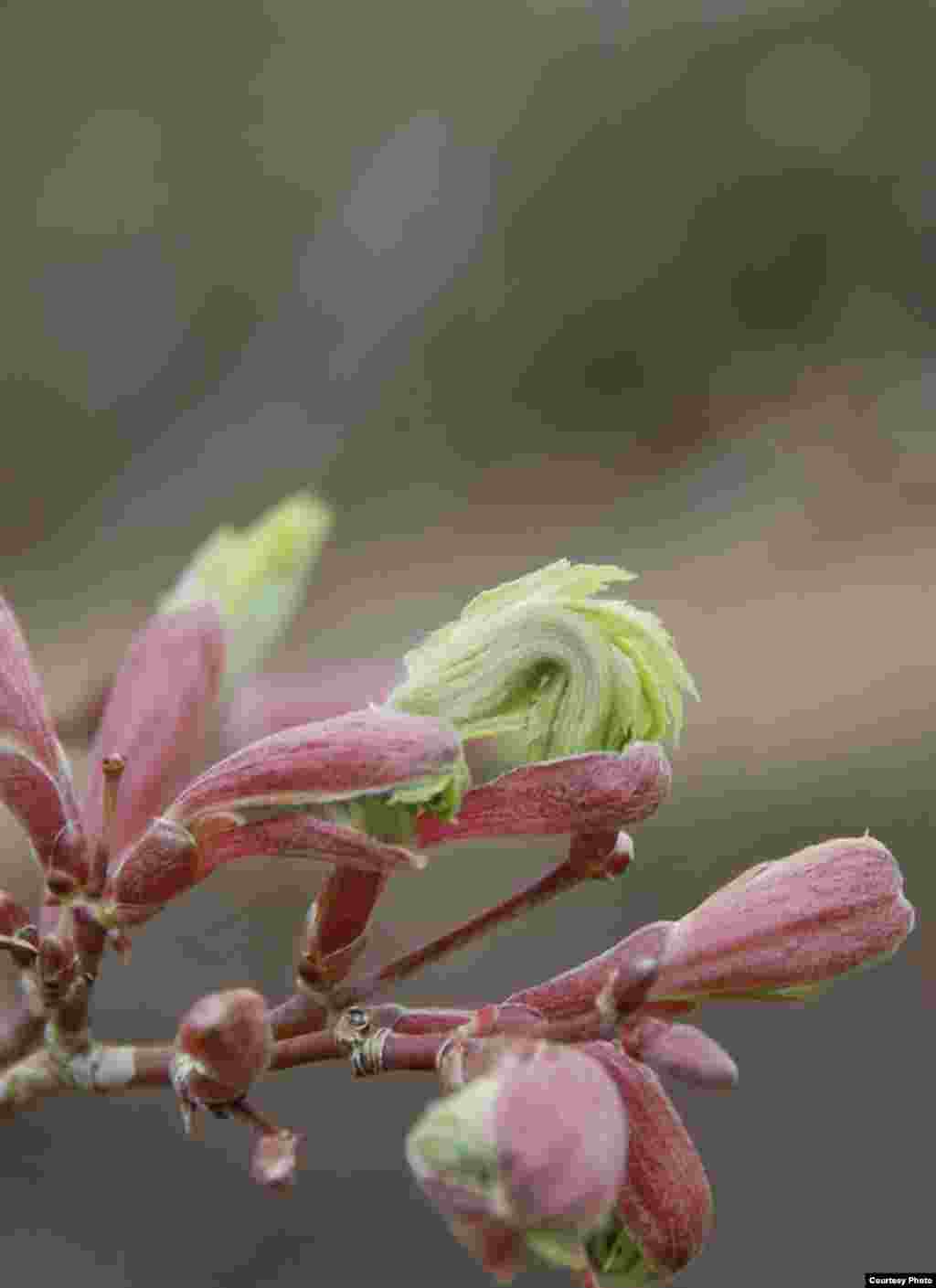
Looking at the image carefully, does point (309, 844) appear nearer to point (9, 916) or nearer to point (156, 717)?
point (9, 916)

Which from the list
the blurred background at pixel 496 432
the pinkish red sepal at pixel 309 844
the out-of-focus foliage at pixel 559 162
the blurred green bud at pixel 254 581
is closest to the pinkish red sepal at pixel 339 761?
the pinkish red sepal at pixel 309 844

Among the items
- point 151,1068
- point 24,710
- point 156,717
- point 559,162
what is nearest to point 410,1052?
point 151,1068

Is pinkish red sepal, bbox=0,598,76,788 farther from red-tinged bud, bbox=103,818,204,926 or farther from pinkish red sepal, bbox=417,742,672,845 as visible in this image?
pinkish red sepal, bbox=417,742,672,845

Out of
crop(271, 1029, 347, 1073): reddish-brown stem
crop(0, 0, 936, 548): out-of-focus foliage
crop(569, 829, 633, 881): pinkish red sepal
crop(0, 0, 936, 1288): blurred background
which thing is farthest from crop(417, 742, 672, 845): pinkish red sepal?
crop(0, 0, 936, 548): out-of-focus foliage

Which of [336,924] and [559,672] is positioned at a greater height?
[559,672]

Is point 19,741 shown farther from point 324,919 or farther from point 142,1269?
point 142,1269

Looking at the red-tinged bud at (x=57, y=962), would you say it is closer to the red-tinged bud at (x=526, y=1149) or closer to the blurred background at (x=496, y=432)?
the red-tinged bud at (x=526, y=1149)
